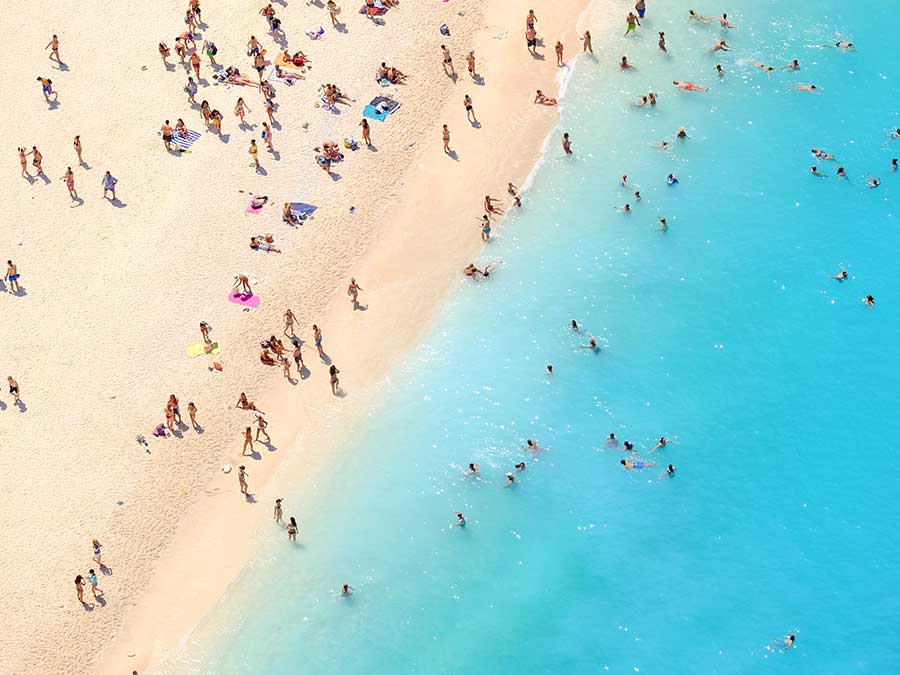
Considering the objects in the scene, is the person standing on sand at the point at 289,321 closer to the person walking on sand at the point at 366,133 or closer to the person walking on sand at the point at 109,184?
the person walking on sand at the point at 366,133

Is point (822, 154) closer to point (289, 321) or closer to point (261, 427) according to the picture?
point (289, 321)

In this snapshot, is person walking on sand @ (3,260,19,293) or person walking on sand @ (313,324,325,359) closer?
person walking on sand @ (313,324,325,359)

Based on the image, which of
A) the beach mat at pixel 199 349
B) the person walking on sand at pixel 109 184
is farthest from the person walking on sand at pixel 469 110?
the beach mat at pixel 199 349

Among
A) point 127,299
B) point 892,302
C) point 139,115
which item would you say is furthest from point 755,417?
point 139,115

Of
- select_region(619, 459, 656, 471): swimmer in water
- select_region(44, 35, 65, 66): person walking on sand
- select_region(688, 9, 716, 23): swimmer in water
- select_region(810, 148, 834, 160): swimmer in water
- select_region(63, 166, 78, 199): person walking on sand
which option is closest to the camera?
select_region(619, 459, 656, 471): swimmer in water

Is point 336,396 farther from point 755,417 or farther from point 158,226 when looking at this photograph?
point 755,417

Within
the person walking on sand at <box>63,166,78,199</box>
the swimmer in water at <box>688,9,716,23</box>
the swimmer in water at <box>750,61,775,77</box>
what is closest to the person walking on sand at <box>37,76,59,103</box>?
the person walking on sand at <box>63,166,78,199</box>

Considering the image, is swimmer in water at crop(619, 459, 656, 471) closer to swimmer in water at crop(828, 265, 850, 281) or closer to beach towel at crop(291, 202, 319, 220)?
swimmer in water at crop(828, 265, 850, 281)
